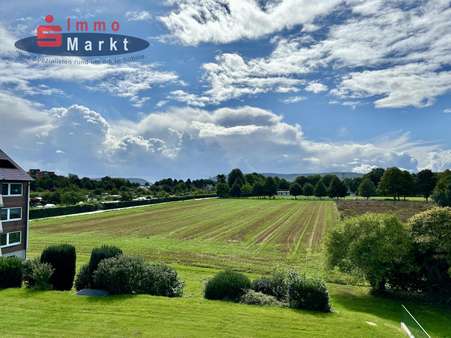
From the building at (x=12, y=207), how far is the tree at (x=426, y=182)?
114 m

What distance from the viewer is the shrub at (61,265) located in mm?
18594

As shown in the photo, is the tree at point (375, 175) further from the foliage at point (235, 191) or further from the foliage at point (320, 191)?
the foliage at point (235, 191)

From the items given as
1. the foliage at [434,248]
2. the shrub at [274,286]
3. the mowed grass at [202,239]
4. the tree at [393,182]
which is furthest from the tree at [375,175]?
the shrub at [274,286]

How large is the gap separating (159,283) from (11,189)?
57.2 feet

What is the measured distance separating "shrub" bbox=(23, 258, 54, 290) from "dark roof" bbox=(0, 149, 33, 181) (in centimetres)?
1107

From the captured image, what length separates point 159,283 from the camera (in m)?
17.6

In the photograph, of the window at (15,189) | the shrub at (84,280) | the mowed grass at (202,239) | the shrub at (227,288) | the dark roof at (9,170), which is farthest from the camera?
the mowed grass at (202,239)

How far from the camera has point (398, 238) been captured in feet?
70.4

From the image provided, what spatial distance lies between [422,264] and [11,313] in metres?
22.3

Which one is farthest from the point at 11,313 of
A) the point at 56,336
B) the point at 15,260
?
the point at 15,260

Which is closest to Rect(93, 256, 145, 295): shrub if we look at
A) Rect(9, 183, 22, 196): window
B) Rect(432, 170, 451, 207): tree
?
Rect(9, 183, 22, 196): window

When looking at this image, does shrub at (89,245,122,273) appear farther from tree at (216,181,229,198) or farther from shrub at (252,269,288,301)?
tree at (216,181,229,198)

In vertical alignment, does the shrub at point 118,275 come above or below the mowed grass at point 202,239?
above

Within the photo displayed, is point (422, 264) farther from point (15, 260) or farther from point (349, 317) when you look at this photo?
point (15, 260)
